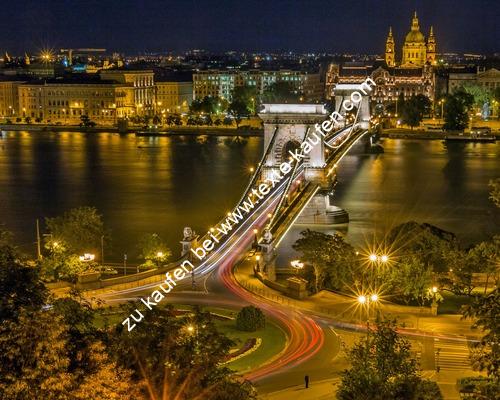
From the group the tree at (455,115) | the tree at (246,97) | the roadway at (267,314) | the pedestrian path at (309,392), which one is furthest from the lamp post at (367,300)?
the tree at (246,97)

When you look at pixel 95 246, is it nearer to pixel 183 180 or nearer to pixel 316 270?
pixel 316 270

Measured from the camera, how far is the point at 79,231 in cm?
1209

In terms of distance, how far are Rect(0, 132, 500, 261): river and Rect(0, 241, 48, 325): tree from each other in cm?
876

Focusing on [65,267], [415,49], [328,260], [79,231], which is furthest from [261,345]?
[415,49]

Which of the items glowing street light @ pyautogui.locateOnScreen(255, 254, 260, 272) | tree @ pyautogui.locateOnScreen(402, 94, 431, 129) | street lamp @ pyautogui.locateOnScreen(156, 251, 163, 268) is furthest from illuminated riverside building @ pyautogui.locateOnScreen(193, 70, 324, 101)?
glowing street light @ pyautogui.locateOnScreen(255, 254, 260, 272)

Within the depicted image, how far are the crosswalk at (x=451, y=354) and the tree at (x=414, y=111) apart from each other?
104 feet

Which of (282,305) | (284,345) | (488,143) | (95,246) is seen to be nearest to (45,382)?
(284,345)

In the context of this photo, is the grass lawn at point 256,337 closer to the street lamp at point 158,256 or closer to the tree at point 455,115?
the street lamp at point 158,256

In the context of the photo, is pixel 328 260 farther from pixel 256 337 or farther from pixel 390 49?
pixel 390 49

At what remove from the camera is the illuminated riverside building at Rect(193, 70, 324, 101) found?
52.6m

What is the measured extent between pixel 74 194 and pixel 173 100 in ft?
101

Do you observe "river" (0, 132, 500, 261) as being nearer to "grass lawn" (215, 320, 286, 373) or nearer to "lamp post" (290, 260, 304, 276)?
"lamp post" (290, 260, 304, 276)

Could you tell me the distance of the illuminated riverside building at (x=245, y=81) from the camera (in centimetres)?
5256

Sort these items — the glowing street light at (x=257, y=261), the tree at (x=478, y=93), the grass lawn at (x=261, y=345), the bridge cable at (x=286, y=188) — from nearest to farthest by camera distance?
1. the grass lawn at (x=261, y=345)
2. the glowing street light at (x=257, y=261)
3. the bridge cable at (x=286, y=188)
4. the tree at (x=478, y=93)
